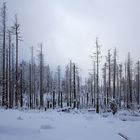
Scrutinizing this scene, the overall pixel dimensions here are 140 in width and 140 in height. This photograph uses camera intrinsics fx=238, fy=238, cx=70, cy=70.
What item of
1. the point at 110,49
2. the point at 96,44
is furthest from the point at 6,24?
the point at 110,49

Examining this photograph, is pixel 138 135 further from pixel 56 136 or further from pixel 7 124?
pixel 7 124

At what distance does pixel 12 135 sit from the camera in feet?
23.6

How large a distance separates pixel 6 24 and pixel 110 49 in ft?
72.8

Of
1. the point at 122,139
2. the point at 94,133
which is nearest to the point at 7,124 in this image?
the point at 94,133

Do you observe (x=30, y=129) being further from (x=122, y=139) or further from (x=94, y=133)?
(x=122, y=139)

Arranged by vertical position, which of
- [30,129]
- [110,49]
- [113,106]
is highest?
[110,49]

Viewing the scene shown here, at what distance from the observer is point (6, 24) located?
30625 mm

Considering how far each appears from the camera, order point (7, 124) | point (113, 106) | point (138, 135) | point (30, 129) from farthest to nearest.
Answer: point (113, 106) < point (138, 135) < point (7, 124) < point (30, 129)

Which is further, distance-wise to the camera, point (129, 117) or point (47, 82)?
point (47, 82)

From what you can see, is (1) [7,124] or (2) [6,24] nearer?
(1) [7,124]

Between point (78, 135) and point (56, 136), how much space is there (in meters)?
0.98

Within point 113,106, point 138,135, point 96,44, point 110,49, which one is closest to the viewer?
point 138,135

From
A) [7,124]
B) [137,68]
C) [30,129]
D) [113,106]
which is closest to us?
[30,129]

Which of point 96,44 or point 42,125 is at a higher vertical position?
point 96,44
